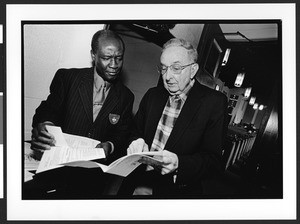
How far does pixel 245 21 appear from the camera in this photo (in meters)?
2.24

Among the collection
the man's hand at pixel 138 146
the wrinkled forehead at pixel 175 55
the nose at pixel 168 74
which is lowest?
the man's hand at pixel 138 146

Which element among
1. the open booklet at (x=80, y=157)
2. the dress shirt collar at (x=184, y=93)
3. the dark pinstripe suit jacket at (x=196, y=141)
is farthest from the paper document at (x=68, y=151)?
the dress shirt collar at (x=184, y=93)

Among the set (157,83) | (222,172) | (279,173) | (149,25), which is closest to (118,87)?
(157,83)

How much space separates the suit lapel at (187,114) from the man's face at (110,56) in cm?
38

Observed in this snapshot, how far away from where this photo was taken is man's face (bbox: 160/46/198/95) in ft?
7.27

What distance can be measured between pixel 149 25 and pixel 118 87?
0.34 m

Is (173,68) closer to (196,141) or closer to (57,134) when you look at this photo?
(196,141)

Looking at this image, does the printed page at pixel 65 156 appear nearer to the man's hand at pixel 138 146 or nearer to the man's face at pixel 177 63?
the man's hand at pixel 138 146

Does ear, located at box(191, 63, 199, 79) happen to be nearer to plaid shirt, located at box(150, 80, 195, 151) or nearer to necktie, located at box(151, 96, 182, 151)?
plaid shirt, located at box(150, 80, 195, 151)

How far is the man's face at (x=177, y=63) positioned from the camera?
87.2 inches

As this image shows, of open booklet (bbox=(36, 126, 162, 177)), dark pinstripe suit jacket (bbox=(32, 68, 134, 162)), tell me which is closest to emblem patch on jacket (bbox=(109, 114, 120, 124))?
dark pinstripe suit jacket (bbox=(32, 68, 134, 162))

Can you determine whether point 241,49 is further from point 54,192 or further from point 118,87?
point 54,192

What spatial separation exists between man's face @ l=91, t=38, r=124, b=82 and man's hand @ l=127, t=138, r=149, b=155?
1.11 feet

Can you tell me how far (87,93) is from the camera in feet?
7.42
